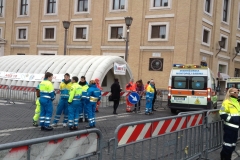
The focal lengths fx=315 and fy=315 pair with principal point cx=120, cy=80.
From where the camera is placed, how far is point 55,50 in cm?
3403

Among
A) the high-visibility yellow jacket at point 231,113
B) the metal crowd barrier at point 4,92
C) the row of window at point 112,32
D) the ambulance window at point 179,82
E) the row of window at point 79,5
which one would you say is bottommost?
the metal crowd barrier at point 4,92

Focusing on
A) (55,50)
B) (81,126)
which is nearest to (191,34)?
(55,50)

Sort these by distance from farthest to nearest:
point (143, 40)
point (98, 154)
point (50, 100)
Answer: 1. point (143, 40)
2. point (50, 100)
3. point (98, 154)

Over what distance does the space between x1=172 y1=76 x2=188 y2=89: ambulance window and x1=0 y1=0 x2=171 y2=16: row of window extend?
1372 cm

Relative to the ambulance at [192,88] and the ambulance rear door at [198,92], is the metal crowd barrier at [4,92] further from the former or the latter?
the ambulance rear door at [198,92]

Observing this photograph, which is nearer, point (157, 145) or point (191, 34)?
point (157, 145)

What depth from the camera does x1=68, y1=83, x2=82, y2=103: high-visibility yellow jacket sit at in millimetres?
10016

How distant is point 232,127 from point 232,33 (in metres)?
28.9

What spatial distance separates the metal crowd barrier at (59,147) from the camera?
3132 mm

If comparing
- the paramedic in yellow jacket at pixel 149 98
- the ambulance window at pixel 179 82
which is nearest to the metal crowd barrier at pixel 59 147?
the paramedic in yellow jacket at pixel 149 98

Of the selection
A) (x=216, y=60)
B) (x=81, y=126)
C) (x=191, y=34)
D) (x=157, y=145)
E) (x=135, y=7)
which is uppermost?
(x=135, y=7)

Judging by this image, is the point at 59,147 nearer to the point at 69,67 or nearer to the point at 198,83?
the point at 198,83

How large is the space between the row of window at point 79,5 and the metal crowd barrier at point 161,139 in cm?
2308

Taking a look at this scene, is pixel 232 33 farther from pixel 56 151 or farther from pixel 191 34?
pixel 56 151
